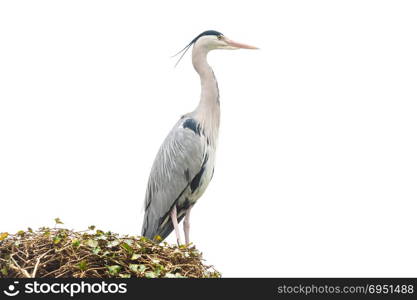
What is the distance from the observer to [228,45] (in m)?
5.95

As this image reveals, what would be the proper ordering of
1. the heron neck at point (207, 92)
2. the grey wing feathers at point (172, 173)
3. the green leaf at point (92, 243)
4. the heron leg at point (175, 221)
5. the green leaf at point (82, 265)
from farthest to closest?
the heron neck at point (207, 92), the grey wing feathers at point (172, 173), the heron leg at point (175, 221), the green leaf at point (92, 243), the green leaf at point (82, 265)

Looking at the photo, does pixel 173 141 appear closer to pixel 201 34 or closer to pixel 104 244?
pixel 201 34

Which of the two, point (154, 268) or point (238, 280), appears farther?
point (154, 268)

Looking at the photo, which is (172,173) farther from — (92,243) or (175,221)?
(92,243)

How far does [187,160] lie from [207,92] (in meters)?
0.69

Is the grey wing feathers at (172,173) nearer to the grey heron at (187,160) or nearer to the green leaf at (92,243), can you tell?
the grey heron at (187,160)

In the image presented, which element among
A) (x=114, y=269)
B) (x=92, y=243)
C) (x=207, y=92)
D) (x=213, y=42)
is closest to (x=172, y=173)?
(x=207, y=92)

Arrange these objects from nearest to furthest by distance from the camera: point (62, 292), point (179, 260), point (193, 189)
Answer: point (62, 292)
point (179, 260)
point (193, 189)

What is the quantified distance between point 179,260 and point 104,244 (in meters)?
0.57

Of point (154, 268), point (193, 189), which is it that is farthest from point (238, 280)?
point (193, 189)

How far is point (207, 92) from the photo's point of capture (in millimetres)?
5836

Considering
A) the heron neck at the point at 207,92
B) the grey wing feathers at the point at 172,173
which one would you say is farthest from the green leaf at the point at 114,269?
the heron neck at the point at 207,92

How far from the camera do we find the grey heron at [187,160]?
5688 mm

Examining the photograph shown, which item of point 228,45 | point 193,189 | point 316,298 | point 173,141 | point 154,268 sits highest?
point 228,45
